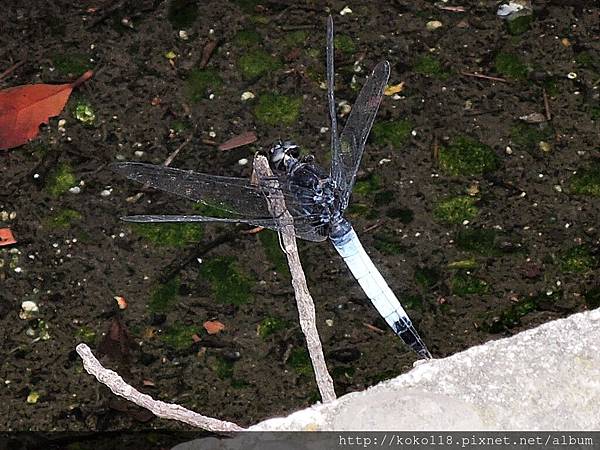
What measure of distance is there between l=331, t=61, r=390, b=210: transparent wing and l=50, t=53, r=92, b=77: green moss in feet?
2.94

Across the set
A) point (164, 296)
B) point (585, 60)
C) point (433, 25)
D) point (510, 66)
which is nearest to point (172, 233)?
point (164, 296)

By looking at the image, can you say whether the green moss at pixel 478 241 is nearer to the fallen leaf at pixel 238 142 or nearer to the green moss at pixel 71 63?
the fallen leaf at pixel 238 142

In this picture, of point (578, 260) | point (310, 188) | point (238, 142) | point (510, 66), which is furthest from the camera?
point (510, 66)

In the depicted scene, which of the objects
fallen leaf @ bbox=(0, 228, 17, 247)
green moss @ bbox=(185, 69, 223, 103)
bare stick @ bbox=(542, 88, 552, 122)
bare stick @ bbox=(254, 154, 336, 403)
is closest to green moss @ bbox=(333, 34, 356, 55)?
green moss @ bbox=(185, 69, 223, 103)

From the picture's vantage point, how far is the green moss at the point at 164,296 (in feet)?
7.52

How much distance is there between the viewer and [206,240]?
2.34 meters

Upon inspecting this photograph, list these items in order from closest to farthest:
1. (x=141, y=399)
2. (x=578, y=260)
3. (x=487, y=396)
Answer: (x=487, y=396) → (x=141, y=399) → (x=578, y=260)

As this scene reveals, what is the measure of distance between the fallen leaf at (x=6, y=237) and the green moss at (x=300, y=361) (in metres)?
0.86

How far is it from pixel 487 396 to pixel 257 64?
1.53 meters

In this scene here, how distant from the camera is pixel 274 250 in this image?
7.64 ft

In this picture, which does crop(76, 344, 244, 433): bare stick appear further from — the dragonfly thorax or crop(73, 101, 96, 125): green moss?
crop(73, 101, 96, 125): green moss

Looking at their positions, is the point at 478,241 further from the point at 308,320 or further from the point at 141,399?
the point at 141,399

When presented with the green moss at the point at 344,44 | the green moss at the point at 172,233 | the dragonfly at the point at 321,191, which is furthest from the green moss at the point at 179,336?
the green moss at the point at 344,44

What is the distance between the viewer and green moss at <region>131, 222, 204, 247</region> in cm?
233
